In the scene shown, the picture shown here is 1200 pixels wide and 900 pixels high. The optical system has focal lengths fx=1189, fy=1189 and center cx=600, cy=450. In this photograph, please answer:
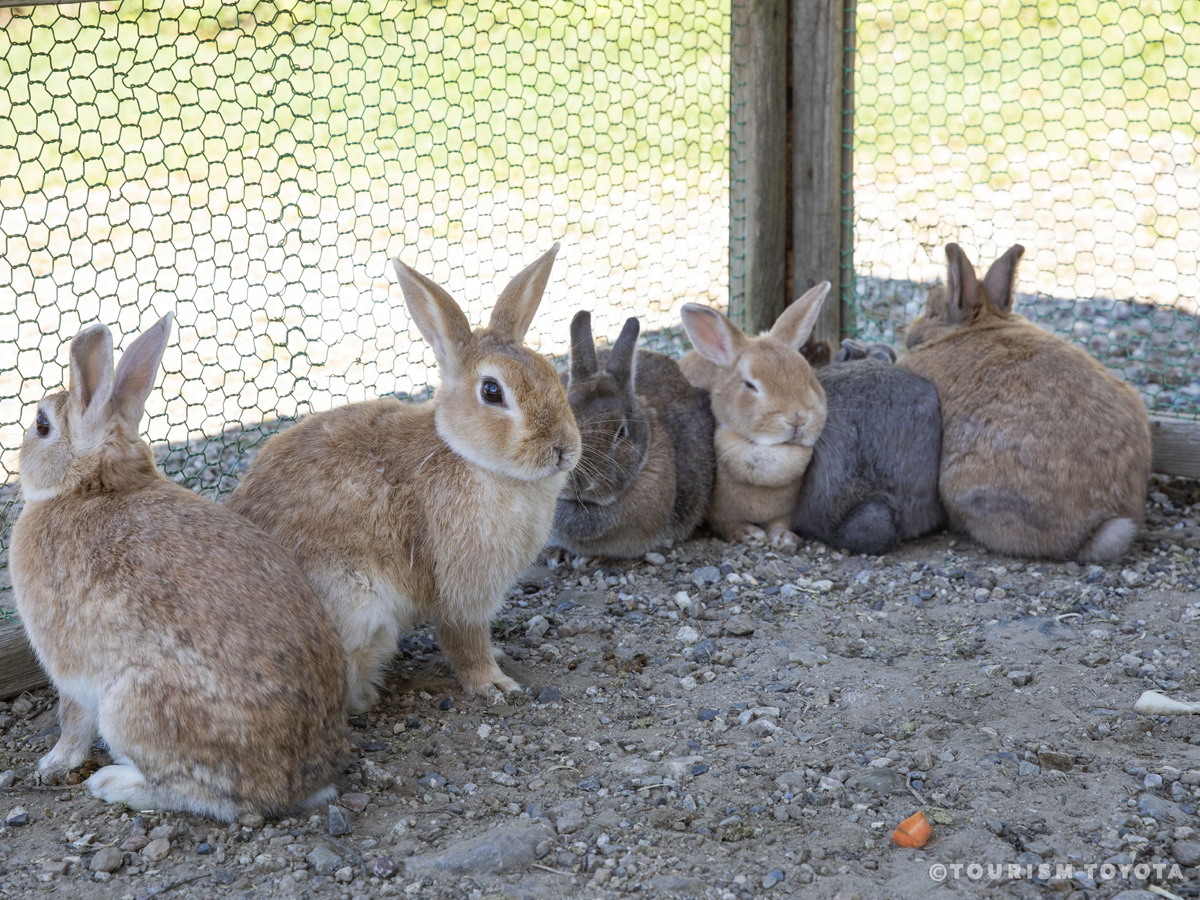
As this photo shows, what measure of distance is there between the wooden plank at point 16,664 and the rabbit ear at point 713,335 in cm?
288

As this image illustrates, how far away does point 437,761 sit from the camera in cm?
349

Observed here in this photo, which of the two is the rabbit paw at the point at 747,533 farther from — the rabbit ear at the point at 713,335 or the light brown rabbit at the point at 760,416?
the rabbit ear at the point at 713,335

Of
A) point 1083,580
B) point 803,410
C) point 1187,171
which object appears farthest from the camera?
point 1187,171

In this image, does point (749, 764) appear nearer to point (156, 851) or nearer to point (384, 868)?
point (384, 868)

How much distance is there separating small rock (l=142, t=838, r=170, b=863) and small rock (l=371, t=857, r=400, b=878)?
538 mm

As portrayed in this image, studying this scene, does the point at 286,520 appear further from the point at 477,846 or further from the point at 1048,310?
the point at 1048,310

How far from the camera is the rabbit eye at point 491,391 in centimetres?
373

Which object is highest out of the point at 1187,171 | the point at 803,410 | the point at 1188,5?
the point at 1188,5

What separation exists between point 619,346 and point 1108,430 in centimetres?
202

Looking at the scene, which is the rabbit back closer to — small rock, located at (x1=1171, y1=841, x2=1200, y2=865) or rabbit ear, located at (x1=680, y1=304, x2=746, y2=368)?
small rock, located at (x1=1171, y1=841, x2=1200, y2=865)

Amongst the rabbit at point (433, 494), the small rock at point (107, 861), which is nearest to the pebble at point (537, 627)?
the rabbit at point (433, 494)

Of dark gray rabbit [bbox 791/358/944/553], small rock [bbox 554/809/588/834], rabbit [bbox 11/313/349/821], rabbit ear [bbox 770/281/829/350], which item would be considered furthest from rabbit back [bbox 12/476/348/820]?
rabbit ear [bbox 770/281/829/350]

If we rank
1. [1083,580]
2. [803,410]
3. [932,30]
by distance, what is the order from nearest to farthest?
[1083,580] → [803,410] → [932,30]

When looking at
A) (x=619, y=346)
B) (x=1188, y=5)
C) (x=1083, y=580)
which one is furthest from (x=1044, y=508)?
(x=1188, y=5)
